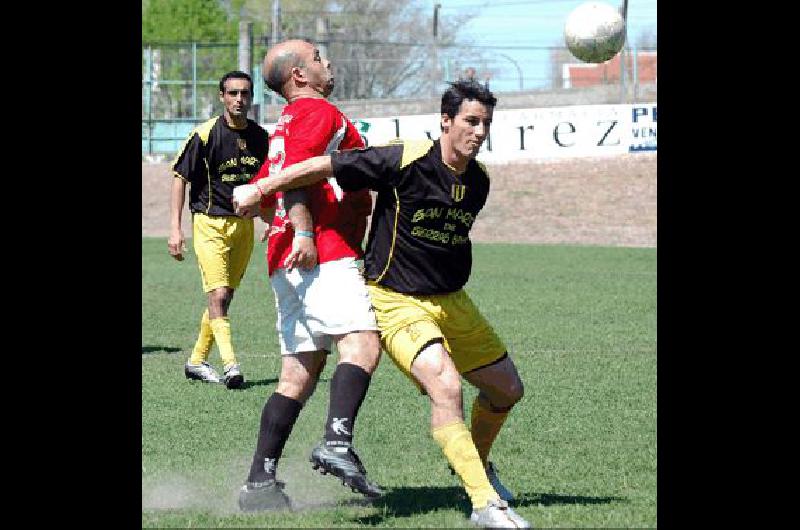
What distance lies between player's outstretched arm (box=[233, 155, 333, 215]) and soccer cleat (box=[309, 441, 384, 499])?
1186 mm

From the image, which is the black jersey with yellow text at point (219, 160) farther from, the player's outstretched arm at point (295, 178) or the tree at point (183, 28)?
the tree at point (183, 28)

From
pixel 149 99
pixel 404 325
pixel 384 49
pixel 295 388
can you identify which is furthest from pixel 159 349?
pixel 384 49

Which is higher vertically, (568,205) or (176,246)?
(568,205)

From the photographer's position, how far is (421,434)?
8.97m

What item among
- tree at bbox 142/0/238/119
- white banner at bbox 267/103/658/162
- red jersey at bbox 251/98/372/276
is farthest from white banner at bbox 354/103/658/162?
red jersey at bbox 251/98/372/276

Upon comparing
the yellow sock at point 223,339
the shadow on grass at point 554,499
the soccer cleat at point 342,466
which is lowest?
the shadow on grass at point 554,499

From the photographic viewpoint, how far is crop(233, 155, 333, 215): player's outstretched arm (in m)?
6.72

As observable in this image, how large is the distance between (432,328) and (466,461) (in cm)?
66

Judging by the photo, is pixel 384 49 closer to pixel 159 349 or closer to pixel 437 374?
pixel 159 349

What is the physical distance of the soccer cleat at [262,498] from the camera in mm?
6957

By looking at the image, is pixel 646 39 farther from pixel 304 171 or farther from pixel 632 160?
pixel 304 171

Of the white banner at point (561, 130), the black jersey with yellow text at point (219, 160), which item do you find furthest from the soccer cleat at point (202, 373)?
the white banner at point (561, 130)

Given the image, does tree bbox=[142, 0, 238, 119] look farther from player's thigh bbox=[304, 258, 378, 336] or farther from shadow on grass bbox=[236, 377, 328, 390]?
player's thigh bbox=[304, 258, 378, 336]

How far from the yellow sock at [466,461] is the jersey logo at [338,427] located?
433 mm
